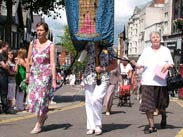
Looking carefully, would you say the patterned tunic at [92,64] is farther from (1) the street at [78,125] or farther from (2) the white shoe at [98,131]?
(1) the street at [78,125]

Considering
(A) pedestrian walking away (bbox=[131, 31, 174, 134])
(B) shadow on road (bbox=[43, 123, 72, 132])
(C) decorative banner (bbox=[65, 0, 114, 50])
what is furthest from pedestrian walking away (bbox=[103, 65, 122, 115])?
(C) decorative banner (bbox=[65, 0, 114, 50])

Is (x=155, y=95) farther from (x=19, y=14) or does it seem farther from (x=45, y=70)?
(x=19, y=14)

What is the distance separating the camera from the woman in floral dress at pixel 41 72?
8141mm

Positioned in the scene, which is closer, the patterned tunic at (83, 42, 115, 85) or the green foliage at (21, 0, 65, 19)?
the patterned tunic at (83, 42, 115, 85)

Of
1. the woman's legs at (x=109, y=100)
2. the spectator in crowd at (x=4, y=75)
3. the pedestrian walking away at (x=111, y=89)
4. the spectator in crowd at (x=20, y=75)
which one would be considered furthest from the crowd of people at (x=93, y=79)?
the spectator in crowd at (x=20, y=75)

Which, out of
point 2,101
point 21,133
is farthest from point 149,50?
point 2,101

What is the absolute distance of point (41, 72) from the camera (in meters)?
8.15

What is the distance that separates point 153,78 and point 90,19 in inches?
58.4

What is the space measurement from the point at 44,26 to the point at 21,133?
184 centimetres

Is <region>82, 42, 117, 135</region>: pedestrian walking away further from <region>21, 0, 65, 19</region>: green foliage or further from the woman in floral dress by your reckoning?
<region>21, 0, 65, 19</region>: green foliage

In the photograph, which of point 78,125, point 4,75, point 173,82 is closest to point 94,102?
point 78,125

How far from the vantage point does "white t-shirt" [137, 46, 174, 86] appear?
27.7 feet

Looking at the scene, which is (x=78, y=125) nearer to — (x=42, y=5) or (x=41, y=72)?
(x=41, y=72)

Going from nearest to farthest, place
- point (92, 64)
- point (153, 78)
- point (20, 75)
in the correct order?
point (92, 64), point (153, 78), point (20, 75)
